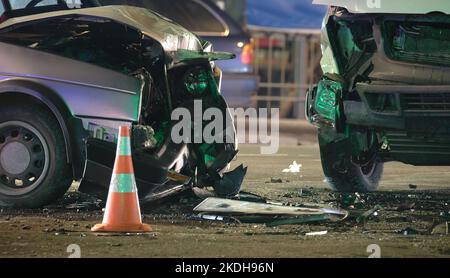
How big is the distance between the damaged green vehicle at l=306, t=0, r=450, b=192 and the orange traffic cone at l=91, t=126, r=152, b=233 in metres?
2.20

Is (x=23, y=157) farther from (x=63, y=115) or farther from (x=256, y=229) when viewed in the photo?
(x=256, y=229)

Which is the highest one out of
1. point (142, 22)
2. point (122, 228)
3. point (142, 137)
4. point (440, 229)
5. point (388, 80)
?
point (142, 22)

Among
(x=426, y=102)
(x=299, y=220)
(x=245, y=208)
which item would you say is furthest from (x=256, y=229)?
(x=426, y=102)

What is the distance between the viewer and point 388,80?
28.4 ft

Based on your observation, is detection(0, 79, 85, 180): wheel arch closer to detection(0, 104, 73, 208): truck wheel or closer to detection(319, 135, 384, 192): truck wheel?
detection(0, 104, 73, 208): truck wheel

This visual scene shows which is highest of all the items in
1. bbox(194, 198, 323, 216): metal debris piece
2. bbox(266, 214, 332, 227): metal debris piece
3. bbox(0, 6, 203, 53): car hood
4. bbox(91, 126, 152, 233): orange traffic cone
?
bbox(0, 6, 203, 53): car hood

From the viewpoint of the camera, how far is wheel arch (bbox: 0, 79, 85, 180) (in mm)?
8070

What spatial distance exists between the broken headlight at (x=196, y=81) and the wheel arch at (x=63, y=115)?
3.56ft

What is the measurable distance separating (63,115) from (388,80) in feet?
8.47

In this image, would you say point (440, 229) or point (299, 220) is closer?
point (440, 229)

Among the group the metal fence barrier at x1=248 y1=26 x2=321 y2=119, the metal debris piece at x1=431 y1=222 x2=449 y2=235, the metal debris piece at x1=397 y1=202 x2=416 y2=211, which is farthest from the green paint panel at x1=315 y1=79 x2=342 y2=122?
the metal fence barrier at x1=248 y1=26 x2=321 y2=119

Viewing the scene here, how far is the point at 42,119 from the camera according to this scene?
8141 mm

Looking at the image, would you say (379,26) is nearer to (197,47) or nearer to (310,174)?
(197,47)

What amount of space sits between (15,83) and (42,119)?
0.33 meters
